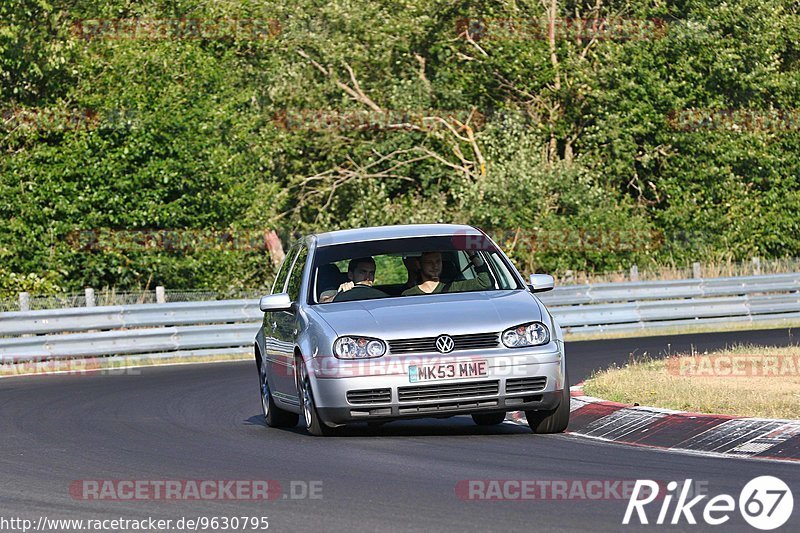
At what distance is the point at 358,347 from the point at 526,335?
125 cm

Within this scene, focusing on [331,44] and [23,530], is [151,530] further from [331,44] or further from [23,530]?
[331,44]

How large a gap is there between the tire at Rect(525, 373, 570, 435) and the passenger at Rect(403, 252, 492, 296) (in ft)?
3.95

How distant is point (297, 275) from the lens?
13.0 metres

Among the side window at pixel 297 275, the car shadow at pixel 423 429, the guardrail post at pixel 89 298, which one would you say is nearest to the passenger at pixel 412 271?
the side window at pixel 297 275

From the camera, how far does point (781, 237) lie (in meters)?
40.4

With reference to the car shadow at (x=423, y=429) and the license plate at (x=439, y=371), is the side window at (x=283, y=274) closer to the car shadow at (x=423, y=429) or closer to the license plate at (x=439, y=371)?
the car shadow at (x=423, y=429)

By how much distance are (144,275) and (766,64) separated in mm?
17865

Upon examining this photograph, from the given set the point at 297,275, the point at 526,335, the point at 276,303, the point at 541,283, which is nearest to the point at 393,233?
the point at 297,275

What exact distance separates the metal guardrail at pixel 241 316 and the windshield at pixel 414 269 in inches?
510

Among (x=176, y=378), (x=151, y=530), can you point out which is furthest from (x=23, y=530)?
(x=176, y=378)

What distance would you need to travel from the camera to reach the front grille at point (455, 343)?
36.2ft

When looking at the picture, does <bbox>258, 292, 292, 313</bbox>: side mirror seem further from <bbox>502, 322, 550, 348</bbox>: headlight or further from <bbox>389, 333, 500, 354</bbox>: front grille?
<bbox>502, 322, 550, 348</bbox>: headlight

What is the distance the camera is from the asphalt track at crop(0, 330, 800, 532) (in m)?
7.66

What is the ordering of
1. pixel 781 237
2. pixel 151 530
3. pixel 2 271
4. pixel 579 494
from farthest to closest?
pixel 781 237, pixel 2 271, pixel 579 494, pixel 151 530
